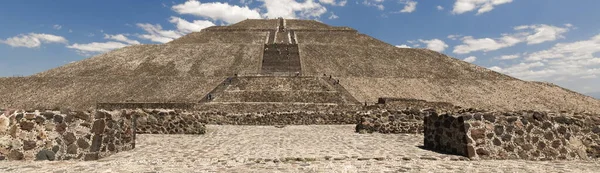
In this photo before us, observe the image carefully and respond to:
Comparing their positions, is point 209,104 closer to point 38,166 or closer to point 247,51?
point 38,166

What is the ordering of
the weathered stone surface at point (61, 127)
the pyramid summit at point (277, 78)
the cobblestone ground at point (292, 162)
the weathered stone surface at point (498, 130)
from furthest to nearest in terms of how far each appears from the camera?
the pyramid summit at point (277, 78) < the weathered stone surface at point (498, 130) < the weathered stone surface at point (61, 127) < the cobblestone ground at point (292, 162)

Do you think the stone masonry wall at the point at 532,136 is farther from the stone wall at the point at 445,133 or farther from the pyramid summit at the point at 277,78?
the pyramid summit at the point at 277,78

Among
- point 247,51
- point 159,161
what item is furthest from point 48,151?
point 247,51

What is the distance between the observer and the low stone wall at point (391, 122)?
1720cm

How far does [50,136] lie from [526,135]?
1150 centimetres

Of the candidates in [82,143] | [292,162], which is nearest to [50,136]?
[82,143]

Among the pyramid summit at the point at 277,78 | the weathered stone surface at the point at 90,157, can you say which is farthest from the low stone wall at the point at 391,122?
the pyramid summit at the point at 277,78

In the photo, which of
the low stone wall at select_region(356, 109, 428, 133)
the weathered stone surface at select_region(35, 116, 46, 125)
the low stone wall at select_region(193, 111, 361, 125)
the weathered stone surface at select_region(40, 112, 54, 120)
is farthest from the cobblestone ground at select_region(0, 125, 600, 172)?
the low stone wall at select_region(193, 111, 361, 125)

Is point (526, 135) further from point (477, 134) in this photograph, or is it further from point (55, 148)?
point (55, 148)

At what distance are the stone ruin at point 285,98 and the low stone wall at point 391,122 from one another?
5cm

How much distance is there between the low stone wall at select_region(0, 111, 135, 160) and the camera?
882 centimetres

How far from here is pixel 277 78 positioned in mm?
41531

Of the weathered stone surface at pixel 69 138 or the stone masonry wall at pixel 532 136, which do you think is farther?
the stone masonry wall at pixel 532 136

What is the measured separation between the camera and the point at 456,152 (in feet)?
32.8
